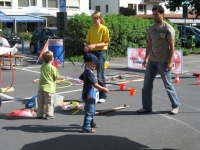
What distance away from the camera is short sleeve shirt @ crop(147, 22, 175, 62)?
21.6 ft

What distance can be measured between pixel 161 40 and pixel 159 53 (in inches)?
9.3

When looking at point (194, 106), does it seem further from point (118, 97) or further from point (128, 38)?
point (128, 38)

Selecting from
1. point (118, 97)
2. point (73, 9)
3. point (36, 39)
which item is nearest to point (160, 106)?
point (118, 97)

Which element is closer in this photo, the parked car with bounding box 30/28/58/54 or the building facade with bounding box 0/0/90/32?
the parked car with bounding box 30/28/58/54

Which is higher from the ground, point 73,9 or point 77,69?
point 73,9

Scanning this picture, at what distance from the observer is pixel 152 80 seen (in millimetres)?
6980

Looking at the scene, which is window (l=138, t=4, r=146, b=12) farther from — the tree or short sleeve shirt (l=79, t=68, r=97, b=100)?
short sleeve shirt (l=79, t=68, r=97, b=100)

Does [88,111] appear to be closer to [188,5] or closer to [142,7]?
[188,5]

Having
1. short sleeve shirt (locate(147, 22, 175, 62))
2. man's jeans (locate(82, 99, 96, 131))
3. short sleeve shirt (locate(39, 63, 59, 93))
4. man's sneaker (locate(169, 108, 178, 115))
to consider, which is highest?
short sleeve shirt (locate(147, 22, 175, 62))

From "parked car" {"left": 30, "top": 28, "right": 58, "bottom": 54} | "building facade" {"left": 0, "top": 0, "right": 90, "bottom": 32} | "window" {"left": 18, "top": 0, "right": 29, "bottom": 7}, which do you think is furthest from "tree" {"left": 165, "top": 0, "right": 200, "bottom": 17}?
"window" {"left": 18, "top": 0, "right": 29, "bottom": 7}

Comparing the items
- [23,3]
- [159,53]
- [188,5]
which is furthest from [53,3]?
[159,53]

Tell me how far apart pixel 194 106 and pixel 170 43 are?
5.95 feet

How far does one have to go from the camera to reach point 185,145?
5.30 meters

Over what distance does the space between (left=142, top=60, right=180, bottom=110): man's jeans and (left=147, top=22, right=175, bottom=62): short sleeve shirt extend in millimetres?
126
